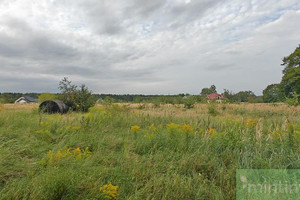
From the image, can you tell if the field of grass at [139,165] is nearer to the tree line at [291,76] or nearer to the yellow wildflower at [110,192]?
the yellow wildflower at [110,192]

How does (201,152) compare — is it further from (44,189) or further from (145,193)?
(44,189)

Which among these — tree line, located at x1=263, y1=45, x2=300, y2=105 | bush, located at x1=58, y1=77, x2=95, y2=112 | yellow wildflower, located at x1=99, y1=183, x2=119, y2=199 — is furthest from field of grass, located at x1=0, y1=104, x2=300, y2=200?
tree line, located at x1=263, y1=45, x2=300, y2=105

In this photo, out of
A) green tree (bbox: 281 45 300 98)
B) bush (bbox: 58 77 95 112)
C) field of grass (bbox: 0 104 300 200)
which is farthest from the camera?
green tree (bbox: 281 45 300 98)

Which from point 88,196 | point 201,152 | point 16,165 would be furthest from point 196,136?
point 16,165

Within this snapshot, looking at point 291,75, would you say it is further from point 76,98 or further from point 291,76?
point 76,98

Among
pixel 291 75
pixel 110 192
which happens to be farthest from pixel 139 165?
pixel 291 75

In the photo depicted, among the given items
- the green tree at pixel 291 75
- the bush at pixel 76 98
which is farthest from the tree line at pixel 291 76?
the bush at pixel 76 98

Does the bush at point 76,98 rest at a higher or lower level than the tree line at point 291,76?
lower

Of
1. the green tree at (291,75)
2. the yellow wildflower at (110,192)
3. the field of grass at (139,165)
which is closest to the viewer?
the yellow wildflower at (110,192)

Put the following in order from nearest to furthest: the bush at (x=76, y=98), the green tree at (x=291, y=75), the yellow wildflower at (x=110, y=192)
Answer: the yellow wildflower at (x=110, y=192), the bush at (x=76, y=98), the green tree at (x=291, y=75)

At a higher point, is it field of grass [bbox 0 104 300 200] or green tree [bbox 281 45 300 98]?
green tree [bbox 281 45 300 98]

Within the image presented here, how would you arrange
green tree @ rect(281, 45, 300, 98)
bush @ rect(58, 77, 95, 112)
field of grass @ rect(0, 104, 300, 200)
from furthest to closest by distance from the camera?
green tree @ rect(281, 45, 300, 98)
bush @ rect(58, 77, 95, 112)
field of grass @ rect(0, 104, 300, 200)

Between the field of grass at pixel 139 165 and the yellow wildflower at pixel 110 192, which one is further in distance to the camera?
the field of grass at pixel 139 165

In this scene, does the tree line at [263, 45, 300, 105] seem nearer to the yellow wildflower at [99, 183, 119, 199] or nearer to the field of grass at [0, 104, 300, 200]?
the field of grass at [0, 104, 300, 200]
